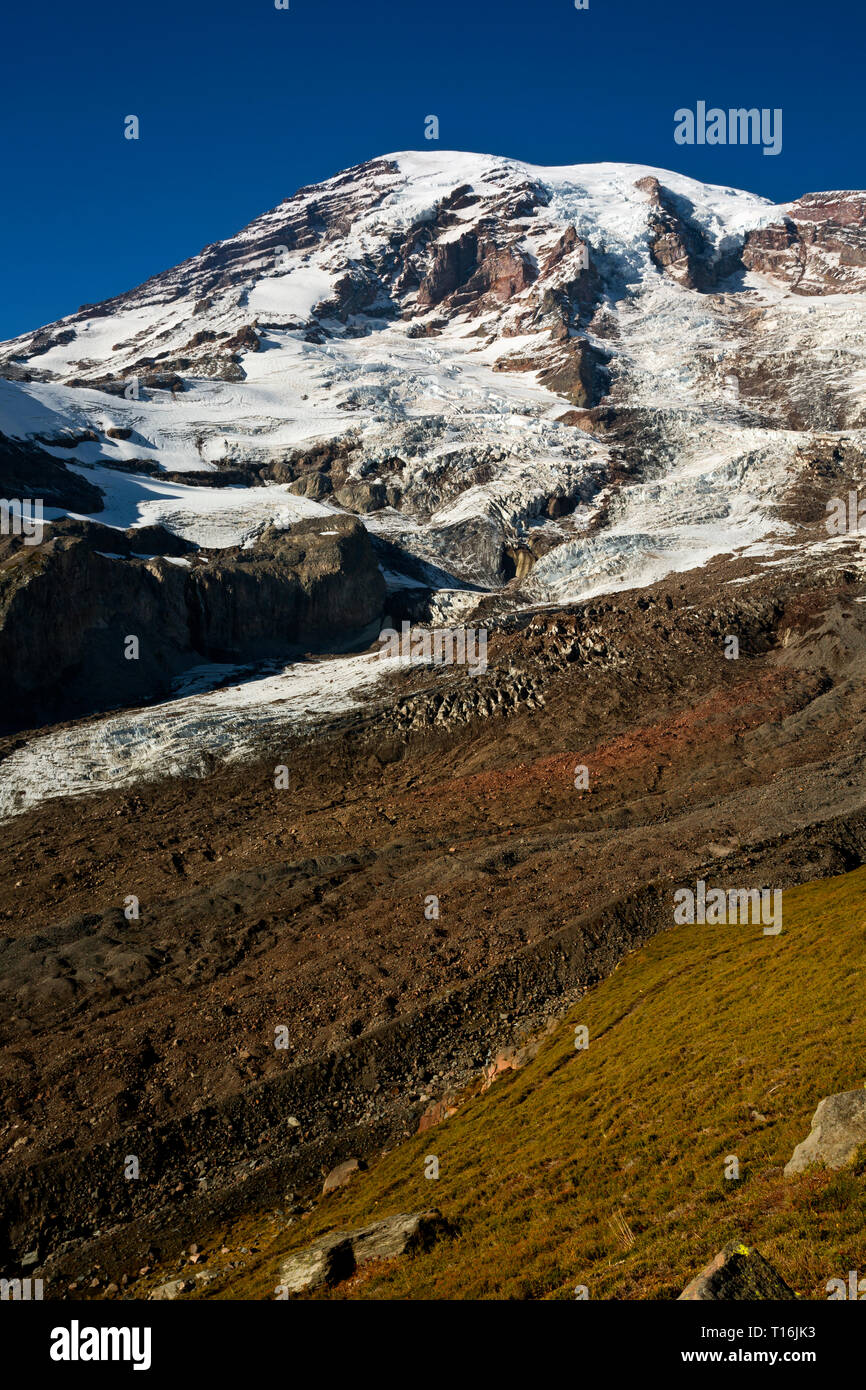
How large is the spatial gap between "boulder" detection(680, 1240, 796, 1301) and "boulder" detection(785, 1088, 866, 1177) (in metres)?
3.50

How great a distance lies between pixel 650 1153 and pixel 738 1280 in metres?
8.70

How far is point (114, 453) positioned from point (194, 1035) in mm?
139609

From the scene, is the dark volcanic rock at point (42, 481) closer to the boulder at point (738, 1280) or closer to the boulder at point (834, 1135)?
the boulder at point (834, 1135)

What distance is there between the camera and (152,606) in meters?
90.9

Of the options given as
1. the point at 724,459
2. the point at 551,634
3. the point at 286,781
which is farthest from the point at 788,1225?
the point at 724,459

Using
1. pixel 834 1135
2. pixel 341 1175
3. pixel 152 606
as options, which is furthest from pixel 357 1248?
pixel 152 606

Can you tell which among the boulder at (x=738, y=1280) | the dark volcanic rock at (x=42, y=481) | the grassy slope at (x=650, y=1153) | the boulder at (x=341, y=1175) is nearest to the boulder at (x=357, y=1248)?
the grassy slope at (x=650, y=1153)

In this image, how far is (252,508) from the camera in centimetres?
12769

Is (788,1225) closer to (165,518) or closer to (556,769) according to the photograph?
(556,769)

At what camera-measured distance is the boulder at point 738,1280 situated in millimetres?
11250

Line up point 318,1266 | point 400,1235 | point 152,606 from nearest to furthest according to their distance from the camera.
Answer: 1. point 318,1266
2. point 400,1235
3. point 152,606

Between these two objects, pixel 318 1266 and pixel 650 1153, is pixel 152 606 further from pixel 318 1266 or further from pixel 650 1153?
pixel 650 1153

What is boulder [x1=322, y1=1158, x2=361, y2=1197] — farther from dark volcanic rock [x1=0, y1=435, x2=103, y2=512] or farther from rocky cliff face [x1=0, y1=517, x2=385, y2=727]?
dark volcanic rock [x1=0, y1=435, x2=103, y2=512]

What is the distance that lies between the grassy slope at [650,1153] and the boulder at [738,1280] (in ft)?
2.52
